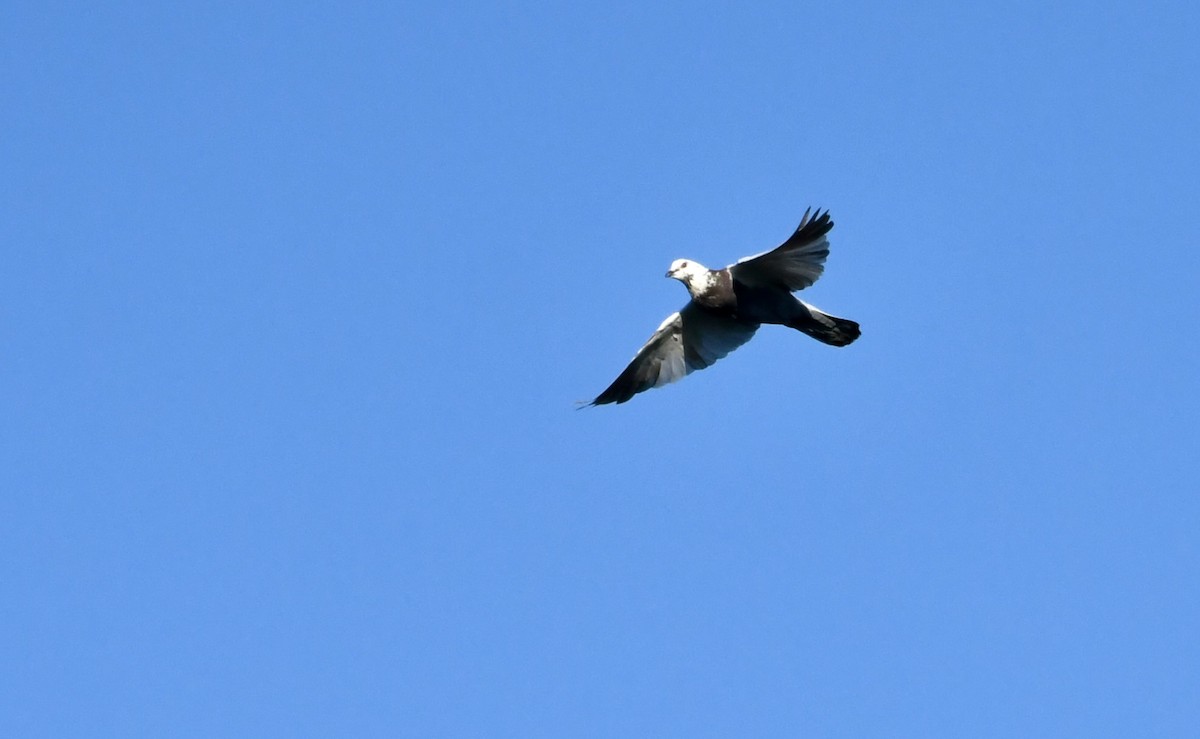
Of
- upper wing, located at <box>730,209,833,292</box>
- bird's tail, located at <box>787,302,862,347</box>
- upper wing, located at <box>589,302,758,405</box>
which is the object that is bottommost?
bird's tail, located at <box>787,302,862,347</box>

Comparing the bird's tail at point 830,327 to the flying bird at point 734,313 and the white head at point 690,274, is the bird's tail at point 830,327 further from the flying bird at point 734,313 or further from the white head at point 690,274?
the white head at point 690,274

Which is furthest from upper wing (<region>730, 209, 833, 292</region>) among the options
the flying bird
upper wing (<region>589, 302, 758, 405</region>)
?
upper wing (<region>589, 302, 758, 405</region>)

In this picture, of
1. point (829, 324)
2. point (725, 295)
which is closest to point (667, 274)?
point (725, 295)

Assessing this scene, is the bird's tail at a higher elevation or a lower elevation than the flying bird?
lower

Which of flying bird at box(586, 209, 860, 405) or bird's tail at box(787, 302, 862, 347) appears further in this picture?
bird's tail at box(787, 302, 862, 347)

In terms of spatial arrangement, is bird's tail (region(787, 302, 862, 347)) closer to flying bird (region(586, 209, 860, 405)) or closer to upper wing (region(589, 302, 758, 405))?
flying bird (region(586, 209, 860, 405))

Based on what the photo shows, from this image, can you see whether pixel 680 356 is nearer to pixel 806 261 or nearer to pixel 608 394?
pixel 608 394

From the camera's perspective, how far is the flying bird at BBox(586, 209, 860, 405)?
1892cm

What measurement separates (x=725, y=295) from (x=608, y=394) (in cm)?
234

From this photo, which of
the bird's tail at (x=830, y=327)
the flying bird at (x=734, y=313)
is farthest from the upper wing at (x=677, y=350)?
the bird's tail at (x=830, y=327)

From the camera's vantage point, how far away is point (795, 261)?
1895cm

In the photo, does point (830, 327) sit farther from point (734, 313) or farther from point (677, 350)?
point (677, 350)

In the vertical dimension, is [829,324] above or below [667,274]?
below

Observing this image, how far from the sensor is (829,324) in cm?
1947
